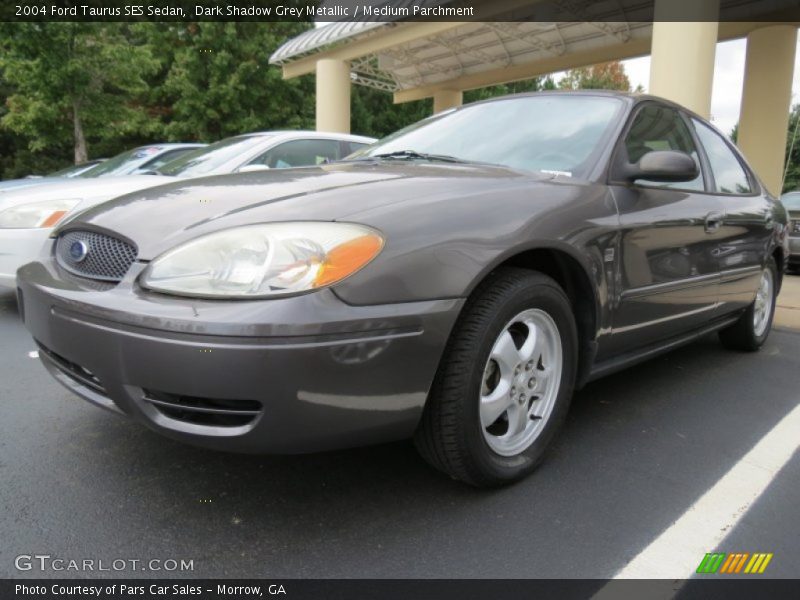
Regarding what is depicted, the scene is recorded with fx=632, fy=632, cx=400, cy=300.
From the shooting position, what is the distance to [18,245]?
4.02m

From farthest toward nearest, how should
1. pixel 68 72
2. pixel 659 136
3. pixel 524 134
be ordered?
1. pixel 68 72
2. pixel 659 136
3. pixel 524 134

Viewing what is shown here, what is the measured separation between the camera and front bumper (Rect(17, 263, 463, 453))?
1.60 m

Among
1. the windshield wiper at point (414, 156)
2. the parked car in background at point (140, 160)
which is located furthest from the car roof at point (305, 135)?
the windshield wiper at point (414, 156)

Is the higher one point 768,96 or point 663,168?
point 768,96

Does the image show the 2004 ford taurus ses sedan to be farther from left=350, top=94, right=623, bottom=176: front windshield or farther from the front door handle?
the front door handle

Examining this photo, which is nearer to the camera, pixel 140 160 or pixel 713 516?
pixel 713 516

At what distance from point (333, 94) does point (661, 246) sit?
13083 mm

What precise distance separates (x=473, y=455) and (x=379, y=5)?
41.6 feet

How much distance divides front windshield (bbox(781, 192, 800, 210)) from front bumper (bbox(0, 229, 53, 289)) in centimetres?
996

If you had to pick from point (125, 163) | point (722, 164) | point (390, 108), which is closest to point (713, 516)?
point (722, 164)

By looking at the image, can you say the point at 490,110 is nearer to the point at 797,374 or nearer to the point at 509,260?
the point at 509,260

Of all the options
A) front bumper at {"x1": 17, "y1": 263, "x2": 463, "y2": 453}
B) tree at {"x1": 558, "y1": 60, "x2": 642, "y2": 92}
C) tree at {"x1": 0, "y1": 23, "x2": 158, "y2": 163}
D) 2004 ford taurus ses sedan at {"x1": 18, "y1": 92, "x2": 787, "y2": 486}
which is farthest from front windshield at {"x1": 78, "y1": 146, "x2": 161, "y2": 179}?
tree at {"x1": 558, "y1": 60, "x2": 642, "y2": 92}

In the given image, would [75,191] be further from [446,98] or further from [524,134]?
[446,98]

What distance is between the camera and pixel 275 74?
20.0 m
